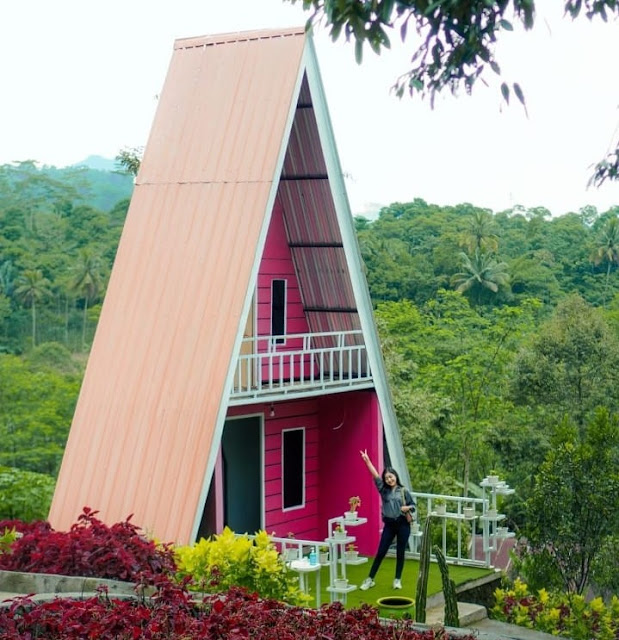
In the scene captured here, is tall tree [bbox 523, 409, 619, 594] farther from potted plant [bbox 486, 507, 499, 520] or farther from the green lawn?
the green lawn

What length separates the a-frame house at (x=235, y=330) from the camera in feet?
46.3

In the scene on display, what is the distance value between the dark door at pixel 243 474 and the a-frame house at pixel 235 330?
2 cm

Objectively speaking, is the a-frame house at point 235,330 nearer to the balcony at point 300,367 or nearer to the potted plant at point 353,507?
the balcony at point 300,367

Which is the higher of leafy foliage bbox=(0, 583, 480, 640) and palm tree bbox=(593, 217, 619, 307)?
palm tree bbox=(593, 217, 619, 307)

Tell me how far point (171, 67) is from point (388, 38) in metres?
8.44

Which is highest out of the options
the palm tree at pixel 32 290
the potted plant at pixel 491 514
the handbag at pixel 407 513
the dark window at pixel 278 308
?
the palm tree at pixel 32 290

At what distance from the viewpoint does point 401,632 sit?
8.20 meters

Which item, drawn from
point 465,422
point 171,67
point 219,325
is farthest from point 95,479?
point 465,422

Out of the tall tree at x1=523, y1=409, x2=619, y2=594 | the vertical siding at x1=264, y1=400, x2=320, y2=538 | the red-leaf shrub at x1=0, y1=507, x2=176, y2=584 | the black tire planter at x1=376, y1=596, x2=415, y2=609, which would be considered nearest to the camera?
the red-leaf shrub at x1=0, y1=507, x2=176, y2=584

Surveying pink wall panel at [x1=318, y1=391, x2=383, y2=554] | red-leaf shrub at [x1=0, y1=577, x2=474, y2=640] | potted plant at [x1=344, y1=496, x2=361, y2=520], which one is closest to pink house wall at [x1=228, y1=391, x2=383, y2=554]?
pink wall panel at [x1=318, y1=391, x2=383, y2=554]

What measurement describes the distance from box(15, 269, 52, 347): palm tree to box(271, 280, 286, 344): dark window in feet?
123

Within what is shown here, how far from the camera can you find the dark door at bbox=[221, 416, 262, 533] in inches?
646

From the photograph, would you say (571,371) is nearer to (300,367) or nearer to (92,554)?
(300,367)

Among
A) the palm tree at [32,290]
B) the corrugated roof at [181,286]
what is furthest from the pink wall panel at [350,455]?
the palm tree at [32,290]
